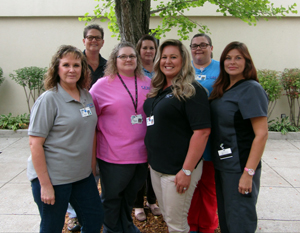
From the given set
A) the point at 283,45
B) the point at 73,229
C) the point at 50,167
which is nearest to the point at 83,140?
the point at 50,167

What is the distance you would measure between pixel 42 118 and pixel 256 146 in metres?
1.68

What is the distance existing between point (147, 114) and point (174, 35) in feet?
19.7

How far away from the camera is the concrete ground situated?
10.7ft

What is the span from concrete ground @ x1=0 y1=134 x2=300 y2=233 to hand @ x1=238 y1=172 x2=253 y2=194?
1461 millimetres

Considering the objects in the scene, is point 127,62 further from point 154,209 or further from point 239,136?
point 154,209

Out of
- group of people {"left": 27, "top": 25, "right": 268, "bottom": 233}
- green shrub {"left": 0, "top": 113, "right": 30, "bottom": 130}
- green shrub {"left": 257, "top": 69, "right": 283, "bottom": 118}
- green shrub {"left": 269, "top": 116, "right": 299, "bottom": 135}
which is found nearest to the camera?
group of people {"left": 27, "top": 25, "right": 268, "bottom": 233}

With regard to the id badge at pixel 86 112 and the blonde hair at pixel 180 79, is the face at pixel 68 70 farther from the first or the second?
the blonde hair at pixel 180 79

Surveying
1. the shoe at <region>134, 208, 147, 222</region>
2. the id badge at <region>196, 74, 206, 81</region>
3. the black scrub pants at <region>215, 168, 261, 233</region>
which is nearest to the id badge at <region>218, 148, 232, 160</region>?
the black scrub pants at <region>215, 168, 261, 233</region>

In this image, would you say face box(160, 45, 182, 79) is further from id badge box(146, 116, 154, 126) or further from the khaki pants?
the khaki pants

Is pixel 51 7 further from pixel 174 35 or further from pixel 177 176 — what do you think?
pixel 177 176

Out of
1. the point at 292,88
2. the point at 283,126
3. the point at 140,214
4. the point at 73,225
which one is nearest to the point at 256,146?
the point at 140,214

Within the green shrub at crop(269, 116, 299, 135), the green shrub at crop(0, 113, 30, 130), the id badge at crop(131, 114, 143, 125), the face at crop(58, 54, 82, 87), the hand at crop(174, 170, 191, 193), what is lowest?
the green shrub at crop(269, 116, 299, 135)

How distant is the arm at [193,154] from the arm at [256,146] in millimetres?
372

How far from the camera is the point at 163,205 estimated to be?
2330 millimetres
